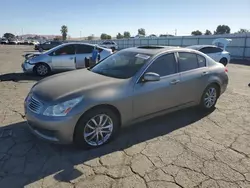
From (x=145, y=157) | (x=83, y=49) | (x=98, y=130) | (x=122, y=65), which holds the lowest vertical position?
(x=145, y=157)

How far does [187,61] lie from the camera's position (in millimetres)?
5070

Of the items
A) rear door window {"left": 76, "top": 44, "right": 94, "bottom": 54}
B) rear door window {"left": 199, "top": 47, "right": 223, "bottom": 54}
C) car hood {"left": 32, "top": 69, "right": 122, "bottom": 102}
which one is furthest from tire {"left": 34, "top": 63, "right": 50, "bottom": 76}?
rear door window {"left": 199, "top": 47, "right": 223, "bottom": 54}

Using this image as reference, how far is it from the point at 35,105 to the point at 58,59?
23.0 feet

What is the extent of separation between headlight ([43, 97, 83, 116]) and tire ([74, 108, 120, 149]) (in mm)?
241

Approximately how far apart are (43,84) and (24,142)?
103 centimetres

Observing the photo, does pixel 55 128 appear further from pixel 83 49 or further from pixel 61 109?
pixel 83 49

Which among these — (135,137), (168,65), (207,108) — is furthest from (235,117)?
(135,137)

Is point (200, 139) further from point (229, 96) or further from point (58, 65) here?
point (58, 65)

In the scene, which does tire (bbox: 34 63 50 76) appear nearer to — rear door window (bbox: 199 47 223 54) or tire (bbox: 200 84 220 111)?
tire (bbox: 200 84 220 111)

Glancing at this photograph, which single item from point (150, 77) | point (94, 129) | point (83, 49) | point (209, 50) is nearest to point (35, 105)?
point (94, 129)

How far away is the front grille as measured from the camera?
11.8 ft

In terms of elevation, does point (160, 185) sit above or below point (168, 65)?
below

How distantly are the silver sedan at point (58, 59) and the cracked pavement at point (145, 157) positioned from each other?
536 centimetres

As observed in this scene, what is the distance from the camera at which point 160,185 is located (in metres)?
2.94
